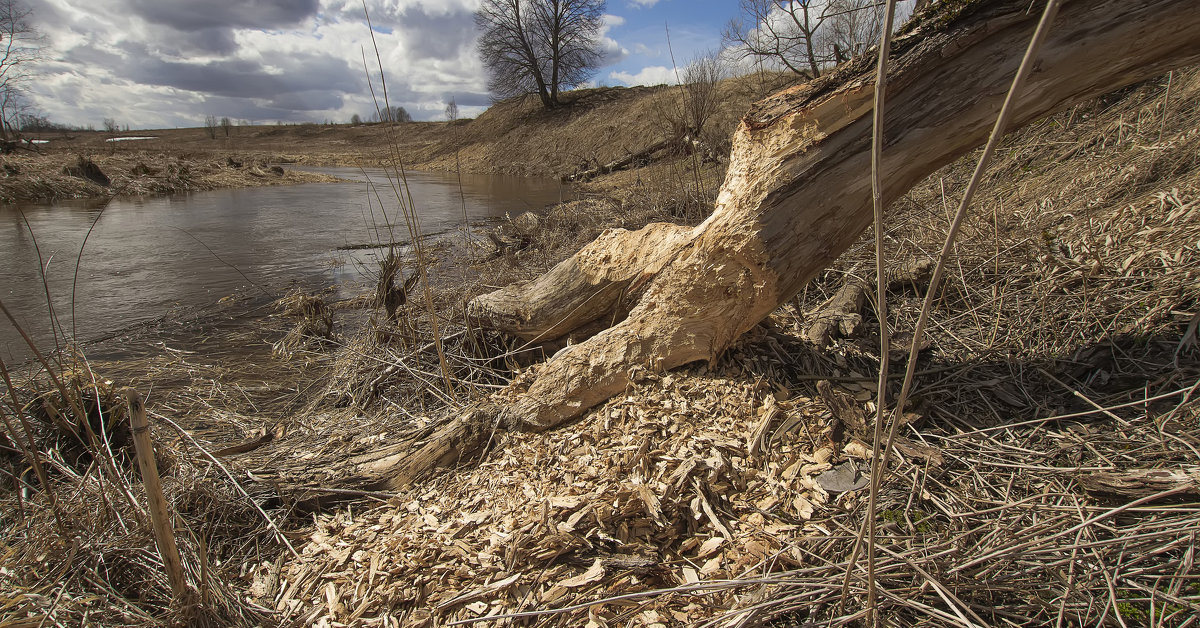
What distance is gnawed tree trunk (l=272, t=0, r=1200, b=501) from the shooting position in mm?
2006

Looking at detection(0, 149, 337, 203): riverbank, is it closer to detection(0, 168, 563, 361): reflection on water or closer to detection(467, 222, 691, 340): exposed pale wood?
detection(0, 168, 563, 361): reflection on water

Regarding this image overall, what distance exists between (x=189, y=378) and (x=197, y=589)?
2.92 metres

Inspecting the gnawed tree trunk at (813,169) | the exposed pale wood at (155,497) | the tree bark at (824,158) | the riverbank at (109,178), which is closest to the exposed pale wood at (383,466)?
the gnawed tree trunk at (813,169)

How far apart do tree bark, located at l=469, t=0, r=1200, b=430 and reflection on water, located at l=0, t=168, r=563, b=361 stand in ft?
4.26

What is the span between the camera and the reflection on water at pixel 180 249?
5438 mm

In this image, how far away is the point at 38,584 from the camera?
162 cm

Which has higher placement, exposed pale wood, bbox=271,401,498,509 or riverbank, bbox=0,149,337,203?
riverbank, bbox=0,149,337,203

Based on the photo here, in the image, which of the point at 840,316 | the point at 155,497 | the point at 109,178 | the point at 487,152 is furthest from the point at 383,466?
the point at 487,152

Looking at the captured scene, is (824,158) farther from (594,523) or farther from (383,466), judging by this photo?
(383,466)

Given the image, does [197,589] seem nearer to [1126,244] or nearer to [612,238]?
[612,238]

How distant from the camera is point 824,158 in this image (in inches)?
→ 89.4

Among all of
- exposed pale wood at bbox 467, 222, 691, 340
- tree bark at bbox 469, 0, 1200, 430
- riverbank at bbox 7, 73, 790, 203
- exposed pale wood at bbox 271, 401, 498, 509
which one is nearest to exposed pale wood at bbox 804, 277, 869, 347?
tree bark at bbox 469, 0, 1200, 430

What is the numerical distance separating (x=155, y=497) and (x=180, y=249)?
28.1 ft

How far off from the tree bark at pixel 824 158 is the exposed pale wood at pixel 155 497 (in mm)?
1239
